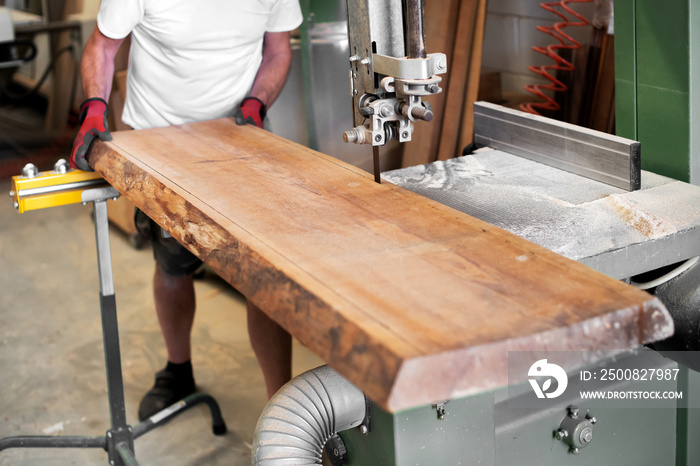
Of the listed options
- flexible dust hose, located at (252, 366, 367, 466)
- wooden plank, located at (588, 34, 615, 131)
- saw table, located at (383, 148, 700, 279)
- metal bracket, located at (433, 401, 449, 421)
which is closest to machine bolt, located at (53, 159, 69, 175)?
saw table, located at (383, 148, 700, 279)

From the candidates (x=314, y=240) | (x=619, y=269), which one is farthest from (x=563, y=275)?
(x=314, y=240)

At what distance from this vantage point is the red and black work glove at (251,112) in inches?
91.4

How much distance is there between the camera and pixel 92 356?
10.7 feet

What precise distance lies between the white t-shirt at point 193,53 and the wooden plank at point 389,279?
801 millimetres

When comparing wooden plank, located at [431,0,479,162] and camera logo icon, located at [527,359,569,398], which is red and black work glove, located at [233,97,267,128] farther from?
camera logo icon, located at [527,359,569,398]

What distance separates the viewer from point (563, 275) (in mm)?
1183

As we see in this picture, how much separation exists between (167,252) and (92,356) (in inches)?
35.3

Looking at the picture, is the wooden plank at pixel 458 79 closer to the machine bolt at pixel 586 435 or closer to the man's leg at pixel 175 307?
the man's leg at pixel 175 307

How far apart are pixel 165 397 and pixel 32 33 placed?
13.3 feet

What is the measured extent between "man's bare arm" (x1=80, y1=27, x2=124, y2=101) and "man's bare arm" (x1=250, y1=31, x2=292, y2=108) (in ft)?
1.59

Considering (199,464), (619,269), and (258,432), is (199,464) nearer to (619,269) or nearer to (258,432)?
(258,432)

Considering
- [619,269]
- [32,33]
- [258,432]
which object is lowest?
[258,432]

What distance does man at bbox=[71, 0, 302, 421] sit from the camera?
7.82 ft

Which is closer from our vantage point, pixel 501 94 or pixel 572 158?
pixel 572 158
